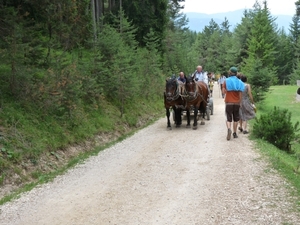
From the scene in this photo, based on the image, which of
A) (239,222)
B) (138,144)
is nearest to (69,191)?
(239,222)

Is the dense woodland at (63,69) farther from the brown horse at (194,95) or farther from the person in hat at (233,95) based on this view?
the person in hat at (233,95)

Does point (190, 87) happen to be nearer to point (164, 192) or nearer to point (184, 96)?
point (184, 96)

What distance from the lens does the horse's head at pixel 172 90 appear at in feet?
46.2

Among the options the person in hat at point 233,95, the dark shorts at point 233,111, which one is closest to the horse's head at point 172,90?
the person in hat at point 233,95

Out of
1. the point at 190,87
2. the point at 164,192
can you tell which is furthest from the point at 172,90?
the point at 164,192

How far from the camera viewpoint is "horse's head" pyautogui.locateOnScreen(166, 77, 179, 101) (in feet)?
46.2

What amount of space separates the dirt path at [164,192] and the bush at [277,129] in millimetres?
1535

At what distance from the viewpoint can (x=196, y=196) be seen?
6957mm

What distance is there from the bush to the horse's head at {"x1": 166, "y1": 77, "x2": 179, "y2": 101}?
3.38 meters

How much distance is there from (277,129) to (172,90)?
13.9 ft

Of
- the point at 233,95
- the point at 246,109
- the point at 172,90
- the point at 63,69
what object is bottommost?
the point at 246,109

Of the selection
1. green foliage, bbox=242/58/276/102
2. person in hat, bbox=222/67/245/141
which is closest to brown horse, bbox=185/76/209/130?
person in hat, bbox=222/67/245/141

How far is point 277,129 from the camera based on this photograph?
39.8ft

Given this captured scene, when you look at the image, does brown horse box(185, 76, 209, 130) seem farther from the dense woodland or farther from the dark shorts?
the dense woodland
